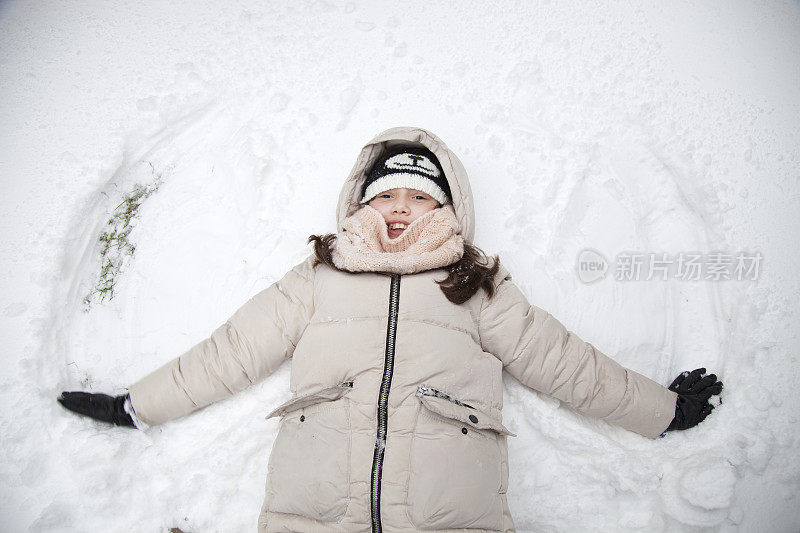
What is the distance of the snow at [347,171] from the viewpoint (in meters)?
2.23

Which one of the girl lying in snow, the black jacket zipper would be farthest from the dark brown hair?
the black jacket zipper

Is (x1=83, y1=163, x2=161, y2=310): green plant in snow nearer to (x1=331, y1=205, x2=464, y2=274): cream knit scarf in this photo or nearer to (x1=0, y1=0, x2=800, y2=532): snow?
(x1=0, y1=0, x2=800, y2=532): snow

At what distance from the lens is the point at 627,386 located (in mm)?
2172

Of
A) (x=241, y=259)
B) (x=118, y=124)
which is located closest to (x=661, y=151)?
(x=241, y=259)

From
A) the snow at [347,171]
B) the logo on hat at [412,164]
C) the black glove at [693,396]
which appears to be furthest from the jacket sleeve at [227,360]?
the black glove at [693,396]

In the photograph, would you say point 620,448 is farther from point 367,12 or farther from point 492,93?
point 367,12

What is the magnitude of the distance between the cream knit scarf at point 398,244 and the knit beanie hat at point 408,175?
10 centimetres

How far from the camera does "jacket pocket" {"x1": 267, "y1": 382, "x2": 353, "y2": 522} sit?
177 centimetres

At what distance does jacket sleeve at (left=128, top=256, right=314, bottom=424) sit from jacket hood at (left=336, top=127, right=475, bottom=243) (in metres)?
0.49

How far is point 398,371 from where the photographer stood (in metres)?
1.88

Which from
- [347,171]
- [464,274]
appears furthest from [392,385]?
[347,171]

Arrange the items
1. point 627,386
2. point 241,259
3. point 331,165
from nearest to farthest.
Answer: point 627,386 < point 241,259 < point 331,165

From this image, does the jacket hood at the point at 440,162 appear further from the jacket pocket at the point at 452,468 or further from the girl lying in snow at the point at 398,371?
the jacket pocket at the point at 452,468

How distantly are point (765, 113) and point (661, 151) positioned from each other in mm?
617
